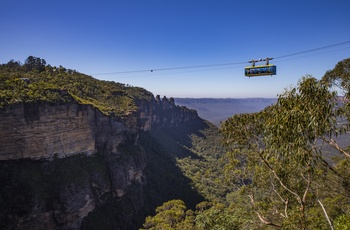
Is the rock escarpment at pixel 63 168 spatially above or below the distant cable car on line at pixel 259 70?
below

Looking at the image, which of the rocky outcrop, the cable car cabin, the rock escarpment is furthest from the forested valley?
→ the rocky outcrop

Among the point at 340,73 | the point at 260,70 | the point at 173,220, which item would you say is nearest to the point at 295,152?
the point at 340,73

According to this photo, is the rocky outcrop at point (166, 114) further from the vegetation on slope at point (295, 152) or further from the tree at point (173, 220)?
the vegetation on slope at point (295, 152)

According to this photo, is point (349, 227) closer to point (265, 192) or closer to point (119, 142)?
point (265, 192)

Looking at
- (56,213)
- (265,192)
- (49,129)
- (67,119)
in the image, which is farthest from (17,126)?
(265,192)

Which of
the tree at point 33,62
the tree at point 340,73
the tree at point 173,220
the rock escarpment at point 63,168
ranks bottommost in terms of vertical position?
the tree at point 173,220


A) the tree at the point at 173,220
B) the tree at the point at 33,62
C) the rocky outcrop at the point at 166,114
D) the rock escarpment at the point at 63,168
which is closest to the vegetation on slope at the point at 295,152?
the tree at the point at 173,220

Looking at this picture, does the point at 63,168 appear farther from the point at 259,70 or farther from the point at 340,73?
the point at 340,73
